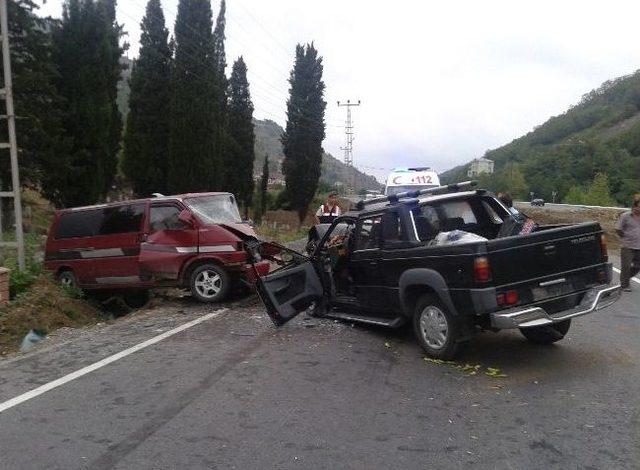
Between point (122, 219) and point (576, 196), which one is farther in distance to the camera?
point (576, 196)

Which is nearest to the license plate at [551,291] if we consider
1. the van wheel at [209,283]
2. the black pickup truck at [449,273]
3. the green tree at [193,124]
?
the black pickup truck at [449,273]

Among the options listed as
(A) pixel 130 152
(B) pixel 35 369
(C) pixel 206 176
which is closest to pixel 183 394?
(B) pixel 35 369

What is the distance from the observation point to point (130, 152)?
102ft

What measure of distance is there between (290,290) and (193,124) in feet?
65.8

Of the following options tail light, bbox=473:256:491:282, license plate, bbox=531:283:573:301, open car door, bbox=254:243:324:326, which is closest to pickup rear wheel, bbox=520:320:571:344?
license plate, bbox=531:283:573:301

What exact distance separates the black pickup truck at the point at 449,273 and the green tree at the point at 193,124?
18596 mm

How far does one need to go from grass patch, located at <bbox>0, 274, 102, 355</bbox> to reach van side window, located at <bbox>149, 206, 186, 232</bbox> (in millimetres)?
1989

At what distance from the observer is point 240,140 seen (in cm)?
3809

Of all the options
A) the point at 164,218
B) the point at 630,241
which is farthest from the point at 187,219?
the point at 630,241

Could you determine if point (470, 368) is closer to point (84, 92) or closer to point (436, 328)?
point (436, 328)

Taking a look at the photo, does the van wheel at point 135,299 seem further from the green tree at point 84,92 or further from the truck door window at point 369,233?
the green tree at point 84,92

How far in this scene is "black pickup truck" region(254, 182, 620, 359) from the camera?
5629 millimetres

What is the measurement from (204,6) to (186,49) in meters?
2.57

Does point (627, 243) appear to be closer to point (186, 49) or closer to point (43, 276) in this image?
point (43, 276)
